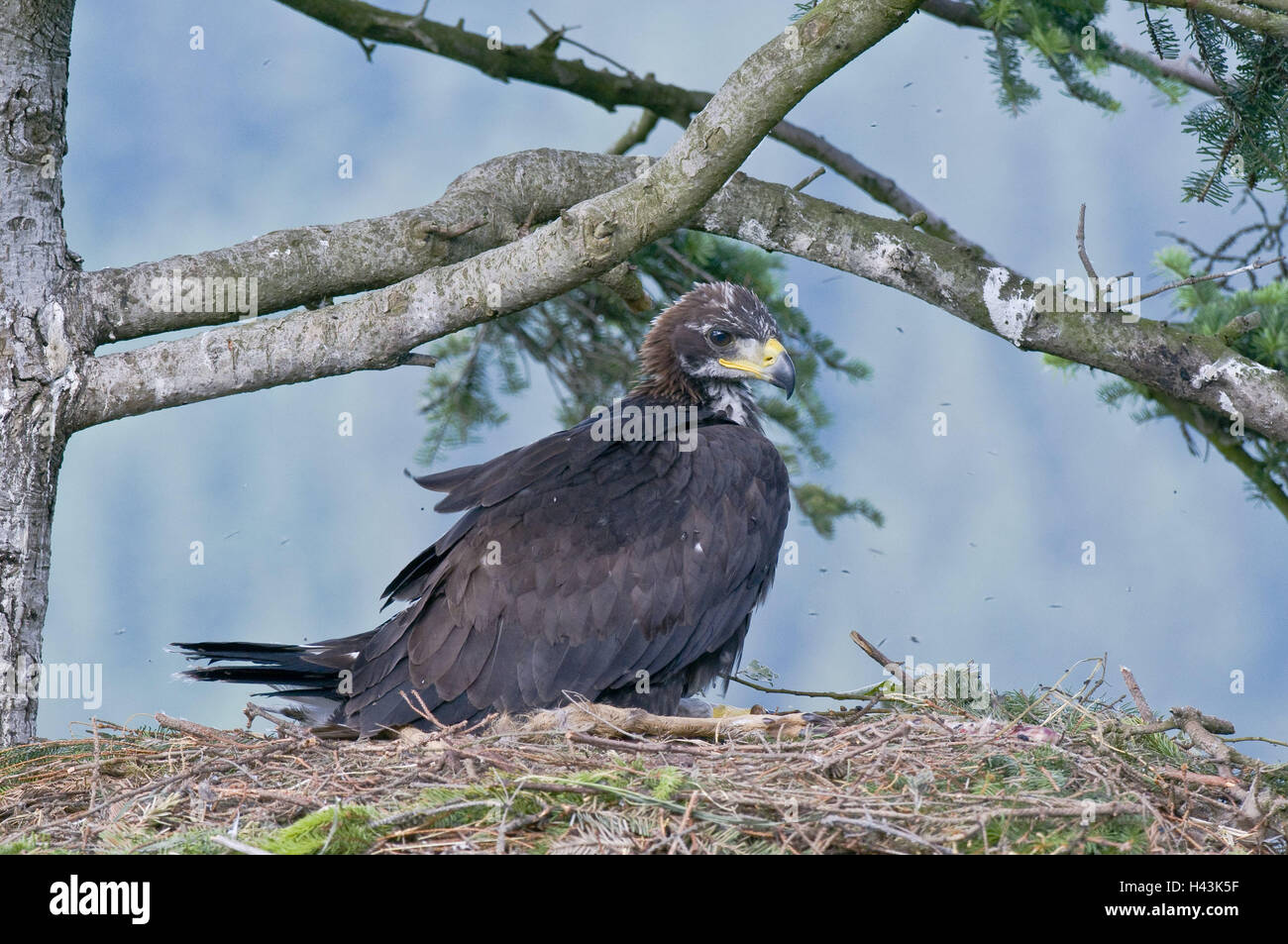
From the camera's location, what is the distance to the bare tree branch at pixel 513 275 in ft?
14.2

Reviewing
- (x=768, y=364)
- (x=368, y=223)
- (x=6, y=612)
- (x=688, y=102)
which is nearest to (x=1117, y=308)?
(x=768, y=364)

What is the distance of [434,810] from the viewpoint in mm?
3361

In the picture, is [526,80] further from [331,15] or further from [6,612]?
[6,612]

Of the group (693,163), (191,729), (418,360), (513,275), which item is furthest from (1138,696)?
(191,729)

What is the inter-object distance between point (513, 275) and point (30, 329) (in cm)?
204

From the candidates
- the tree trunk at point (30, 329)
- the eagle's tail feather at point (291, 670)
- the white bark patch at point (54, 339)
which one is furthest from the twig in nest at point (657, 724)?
the white bark patch at point (54, 339)

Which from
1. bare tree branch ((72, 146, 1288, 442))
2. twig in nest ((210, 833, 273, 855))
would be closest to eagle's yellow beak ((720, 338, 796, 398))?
bare tree branch ((72, 146, 1288, 442))

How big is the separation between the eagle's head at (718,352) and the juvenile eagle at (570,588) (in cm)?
28

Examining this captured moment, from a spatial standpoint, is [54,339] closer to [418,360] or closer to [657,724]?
[418,360]

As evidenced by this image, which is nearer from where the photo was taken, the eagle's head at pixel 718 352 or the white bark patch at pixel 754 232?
the eagle's head at pixel 718 352

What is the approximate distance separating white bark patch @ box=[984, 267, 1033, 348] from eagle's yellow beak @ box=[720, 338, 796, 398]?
89 centimetres

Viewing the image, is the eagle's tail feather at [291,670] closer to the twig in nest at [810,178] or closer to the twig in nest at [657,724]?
the twig in nest at [657,724]
